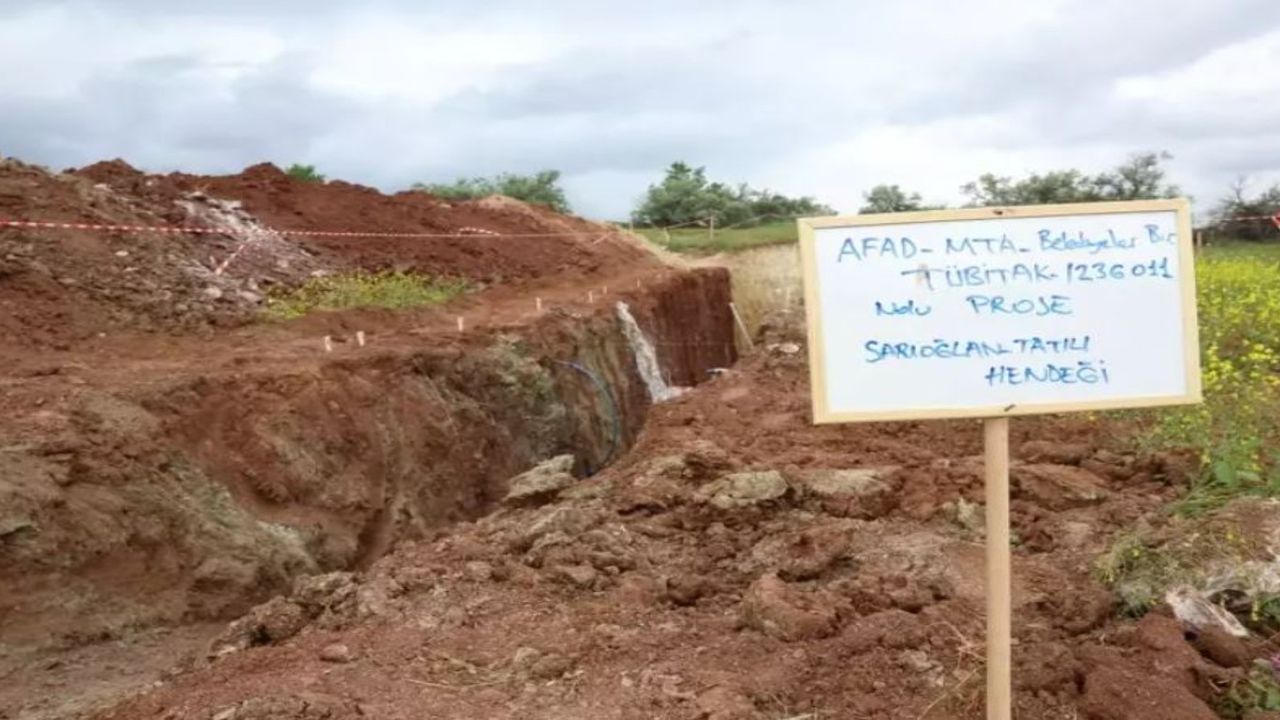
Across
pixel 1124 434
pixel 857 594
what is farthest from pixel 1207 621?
pixel 1124 434

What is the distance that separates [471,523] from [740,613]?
→ 9.96 feet

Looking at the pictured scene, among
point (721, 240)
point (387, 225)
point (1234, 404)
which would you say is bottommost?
point (1234, 404)

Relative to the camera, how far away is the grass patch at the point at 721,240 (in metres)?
21.5

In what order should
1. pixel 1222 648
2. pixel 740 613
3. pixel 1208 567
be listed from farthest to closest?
pixel 740 613
pixel 1208 567
pixel 1222 648

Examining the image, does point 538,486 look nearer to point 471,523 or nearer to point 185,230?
point 471,523

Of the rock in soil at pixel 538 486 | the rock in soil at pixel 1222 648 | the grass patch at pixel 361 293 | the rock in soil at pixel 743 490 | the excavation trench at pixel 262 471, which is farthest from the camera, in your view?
the grass patch at pixel 361 293

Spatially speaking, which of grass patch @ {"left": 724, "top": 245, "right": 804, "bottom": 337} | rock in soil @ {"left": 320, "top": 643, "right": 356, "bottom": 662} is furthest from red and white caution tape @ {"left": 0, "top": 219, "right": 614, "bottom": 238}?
rock in soil @ {"left": 320, "top": 643, "right": 356, "bottom": 662}

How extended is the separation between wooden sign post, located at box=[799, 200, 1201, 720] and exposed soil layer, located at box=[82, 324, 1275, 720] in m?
0.56

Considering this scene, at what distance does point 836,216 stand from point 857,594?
1641mm

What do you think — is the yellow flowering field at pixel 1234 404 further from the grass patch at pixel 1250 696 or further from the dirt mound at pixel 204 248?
the dirt mound at pixel 204 248

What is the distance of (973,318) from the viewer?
10.0 feet

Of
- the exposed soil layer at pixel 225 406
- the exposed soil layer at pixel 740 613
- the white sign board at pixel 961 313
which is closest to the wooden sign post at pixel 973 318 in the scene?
the white sign board at pixel 961 313

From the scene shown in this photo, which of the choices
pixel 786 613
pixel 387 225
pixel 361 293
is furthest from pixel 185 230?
pixel 786 613

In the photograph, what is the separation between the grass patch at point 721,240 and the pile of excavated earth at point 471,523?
28.0 feet
